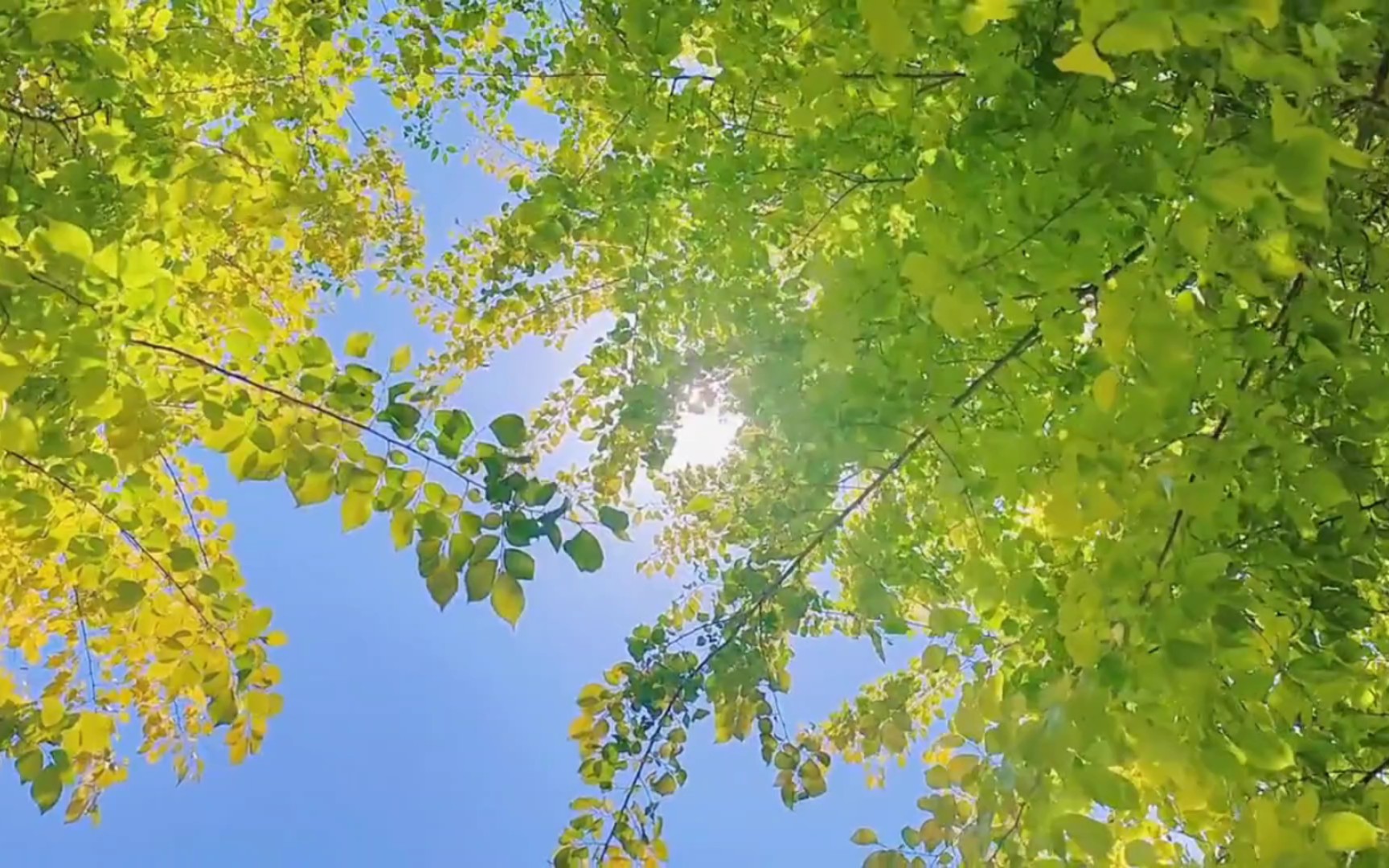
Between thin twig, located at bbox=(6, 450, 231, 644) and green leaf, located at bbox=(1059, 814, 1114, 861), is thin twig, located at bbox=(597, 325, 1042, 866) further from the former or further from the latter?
thin twig, located at bbox=(6, 450, 231, 644)

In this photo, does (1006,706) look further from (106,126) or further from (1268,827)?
(106,126)

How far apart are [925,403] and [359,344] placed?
0.95 meters

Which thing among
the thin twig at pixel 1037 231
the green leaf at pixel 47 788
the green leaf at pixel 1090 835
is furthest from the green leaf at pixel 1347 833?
the green leaf at pixel 47 788

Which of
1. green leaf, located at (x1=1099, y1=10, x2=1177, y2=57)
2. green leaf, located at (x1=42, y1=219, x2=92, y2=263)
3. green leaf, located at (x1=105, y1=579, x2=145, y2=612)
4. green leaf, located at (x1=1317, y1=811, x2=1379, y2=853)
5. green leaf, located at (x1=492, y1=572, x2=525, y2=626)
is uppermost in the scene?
green leaf, located at (x1=42, y1=219, x2=92, y2=263)

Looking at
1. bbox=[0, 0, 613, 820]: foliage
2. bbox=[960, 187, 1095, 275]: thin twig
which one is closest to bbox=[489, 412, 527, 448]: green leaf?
bbox=[0, 0, 613, 820]: foliage

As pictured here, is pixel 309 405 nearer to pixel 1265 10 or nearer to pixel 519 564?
Answer: pixel 519 564

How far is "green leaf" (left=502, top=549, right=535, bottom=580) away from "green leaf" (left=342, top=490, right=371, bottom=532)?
0.19m

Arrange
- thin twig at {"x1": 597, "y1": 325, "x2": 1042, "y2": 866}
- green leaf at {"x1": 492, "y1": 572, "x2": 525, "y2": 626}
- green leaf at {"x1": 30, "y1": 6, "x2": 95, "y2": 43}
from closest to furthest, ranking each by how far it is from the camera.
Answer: green leaf at {"x1": 492, "y1": 572, "x2": 525, "y2": 626} → green leaf at {"x1": 30, "y1": 6, "x2": 95, "y2": 43} → thin twig at {"x1": 597, "y1": 325, "x2": 1042, "y2": 866}

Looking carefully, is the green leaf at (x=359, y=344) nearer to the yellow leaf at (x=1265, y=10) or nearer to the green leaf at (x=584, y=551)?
the green leaf at (x=584, y=551)

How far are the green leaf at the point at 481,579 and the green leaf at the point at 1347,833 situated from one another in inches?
34.2

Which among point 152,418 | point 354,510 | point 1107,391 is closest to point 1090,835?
point 1107,391

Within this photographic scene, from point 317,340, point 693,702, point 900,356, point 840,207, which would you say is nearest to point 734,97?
point 840,207

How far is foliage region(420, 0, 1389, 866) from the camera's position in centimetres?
106

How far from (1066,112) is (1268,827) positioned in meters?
0.90
